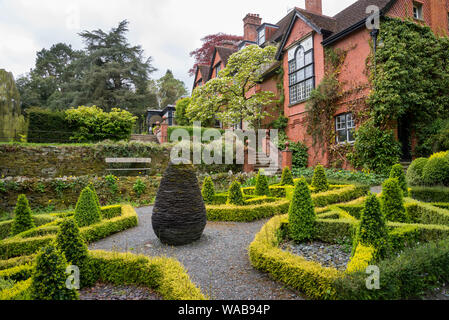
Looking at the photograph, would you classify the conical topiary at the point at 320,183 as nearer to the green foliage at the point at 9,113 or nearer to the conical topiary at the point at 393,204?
the conical topiary at the point at 393,204

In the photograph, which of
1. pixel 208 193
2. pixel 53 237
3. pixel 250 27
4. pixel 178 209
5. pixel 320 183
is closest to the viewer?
pixel 178 209

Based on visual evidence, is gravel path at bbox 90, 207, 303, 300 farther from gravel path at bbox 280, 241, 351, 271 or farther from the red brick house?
the red brick house

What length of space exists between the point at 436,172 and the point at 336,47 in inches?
377

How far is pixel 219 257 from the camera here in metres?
4.79

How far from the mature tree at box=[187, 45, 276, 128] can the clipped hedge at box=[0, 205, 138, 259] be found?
12585 mm

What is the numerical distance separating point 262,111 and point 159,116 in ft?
56.0

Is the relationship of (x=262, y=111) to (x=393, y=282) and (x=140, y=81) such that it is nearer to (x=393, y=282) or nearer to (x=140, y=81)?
(x=393, y=282)

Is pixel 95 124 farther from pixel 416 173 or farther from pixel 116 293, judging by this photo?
pixel 416 173

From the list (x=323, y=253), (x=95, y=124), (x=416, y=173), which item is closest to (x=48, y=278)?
(x=323, y=253)

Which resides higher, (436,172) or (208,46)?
(208,46)

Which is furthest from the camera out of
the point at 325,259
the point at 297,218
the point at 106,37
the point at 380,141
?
the point at 106,37

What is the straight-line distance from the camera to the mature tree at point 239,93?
1862 centimetres

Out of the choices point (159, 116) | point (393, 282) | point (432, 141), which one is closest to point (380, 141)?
point (432, 141)

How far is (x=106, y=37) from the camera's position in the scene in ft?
105
